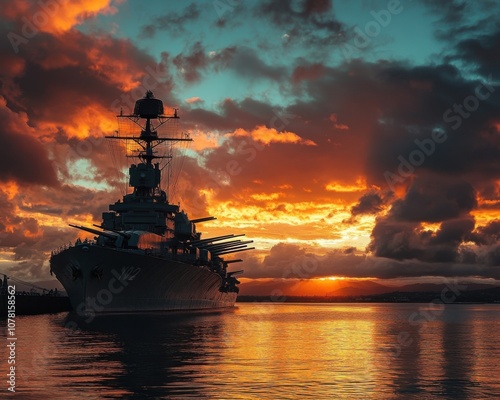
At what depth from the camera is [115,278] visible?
176 feet

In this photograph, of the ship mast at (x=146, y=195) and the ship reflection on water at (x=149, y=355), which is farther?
the ship mast at (x=146, y=195)

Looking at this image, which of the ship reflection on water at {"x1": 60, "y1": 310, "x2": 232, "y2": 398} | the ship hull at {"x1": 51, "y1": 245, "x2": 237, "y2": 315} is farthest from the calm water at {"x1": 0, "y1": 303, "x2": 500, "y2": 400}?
the ship hull at {"x1": 51, "y1": 245, "x2": 237, "y2": 315}

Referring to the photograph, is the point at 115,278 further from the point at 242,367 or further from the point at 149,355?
the point at 242,367

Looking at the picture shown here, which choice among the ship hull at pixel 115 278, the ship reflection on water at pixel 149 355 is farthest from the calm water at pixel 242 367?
the ship hull at pixel 115 278

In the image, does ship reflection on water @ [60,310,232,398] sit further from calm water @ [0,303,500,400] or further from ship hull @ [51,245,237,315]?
ship hull @ [51,245,237,315]

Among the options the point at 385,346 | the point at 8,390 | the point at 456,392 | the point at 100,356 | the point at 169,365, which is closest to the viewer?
the point at 8,390

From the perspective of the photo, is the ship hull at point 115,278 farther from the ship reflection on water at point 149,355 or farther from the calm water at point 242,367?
the calm water at point 242,367

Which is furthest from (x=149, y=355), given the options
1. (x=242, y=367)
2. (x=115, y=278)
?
(x=115, y=278)

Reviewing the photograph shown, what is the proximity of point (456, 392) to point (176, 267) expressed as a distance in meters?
43.0

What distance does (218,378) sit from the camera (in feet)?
67.8

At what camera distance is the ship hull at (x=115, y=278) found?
5175cm

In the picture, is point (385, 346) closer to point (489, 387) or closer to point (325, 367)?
point (325, 367)

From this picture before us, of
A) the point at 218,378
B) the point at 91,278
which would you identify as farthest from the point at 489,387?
the point at 91,278

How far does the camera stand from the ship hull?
5175 centimetres
